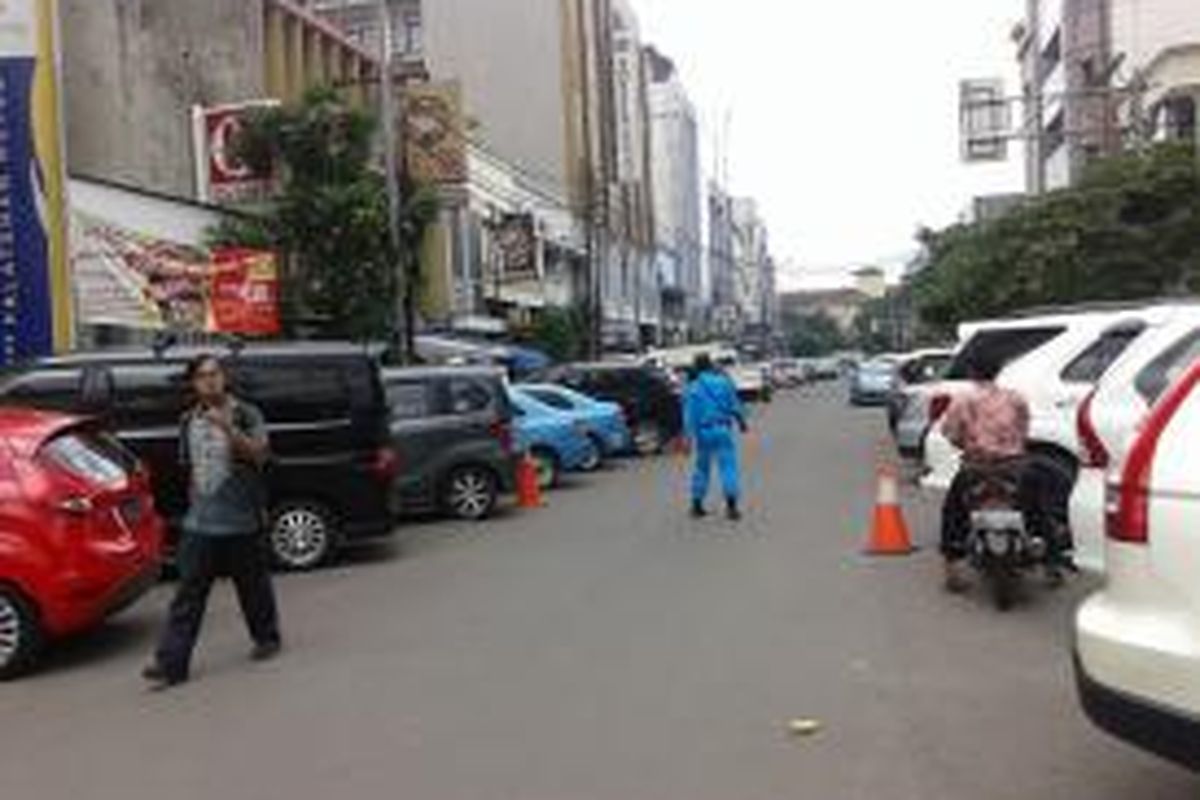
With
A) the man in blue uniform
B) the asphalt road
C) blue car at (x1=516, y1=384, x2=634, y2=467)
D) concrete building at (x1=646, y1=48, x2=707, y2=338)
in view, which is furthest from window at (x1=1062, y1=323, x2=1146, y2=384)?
concrete building at (x1=646, y1=48, x2=707, y2=338)

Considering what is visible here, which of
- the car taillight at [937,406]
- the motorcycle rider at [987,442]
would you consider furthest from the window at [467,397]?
the motorcycle rider at [987,442]

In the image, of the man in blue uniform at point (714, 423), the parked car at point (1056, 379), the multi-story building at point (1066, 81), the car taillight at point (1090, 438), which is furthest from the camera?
the multi-story building at point (1066, 81)

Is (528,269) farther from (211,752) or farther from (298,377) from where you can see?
(211,752)

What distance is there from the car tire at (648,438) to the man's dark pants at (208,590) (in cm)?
2423

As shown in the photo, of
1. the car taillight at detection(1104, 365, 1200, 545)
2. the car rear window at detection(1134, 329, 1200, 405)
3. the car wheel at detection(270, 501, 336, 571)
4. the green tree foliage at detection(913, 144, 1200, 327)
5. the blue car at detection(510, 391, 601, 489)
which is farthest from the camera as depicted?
the green tree foliage at detection(913, 144, 1200, 327)

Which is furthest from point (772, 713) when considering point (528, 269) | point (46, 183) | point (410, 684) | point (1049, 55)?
point (1049, 55)

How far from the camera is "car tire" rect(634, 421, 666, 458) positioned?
36.8 m

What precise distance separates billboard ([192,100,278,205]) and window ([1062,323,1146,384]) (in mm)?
23591

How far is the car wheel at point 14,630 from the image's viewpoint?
40.4ft

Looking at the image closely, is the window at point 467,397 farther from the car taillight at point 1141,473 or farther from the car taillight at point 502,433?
the car taillight at point 1141,473

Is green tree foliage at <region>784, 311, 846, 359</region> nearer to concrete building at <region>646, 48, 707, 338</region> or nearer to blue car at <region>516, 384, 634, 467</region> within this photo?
concrete building at <region>646, 48, 707, 338</region>

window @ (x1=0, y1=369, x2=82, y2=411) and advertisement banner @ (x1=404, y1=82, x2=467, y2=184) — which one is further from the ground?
advertisement banner @ (x1=404, y1=82, x2=467, y2=184)

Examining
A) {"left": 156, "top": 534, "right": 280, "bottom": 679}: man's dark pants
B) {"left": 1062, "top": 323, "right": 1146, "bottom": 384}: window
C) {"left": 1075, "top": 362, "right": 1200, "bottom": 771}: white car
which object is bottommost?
{"left": 156, "top": 534, "right": 280, "bottom": 679}: man's dark pants

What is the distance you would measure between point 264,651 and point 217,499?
3.45ft
